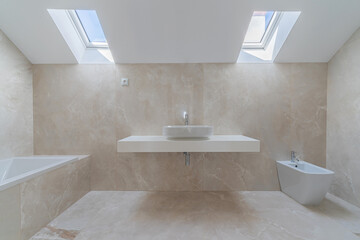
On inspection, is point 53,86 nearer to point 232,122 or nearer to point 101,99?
point 101,99

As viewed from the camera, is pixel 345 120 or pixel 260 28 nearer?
pixel 345 120

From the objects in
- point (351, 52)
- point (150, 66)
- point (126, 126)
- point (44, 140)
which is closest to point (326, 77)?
point (351, 52)

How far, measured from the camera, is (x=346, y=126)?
1.97 metres

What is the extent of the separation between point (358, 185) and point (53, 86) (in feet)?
12.2

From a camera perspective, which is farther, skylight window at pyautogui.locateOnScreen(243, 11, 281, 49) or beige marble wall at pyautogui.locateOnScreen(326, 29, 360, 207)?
skylight window at pyautogui.locateOnScreen(243, 11, 281, 49)

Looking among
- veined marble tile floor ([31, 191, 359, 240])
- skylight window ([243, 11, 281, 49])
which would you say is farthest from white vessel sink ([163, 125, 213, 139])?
skylight window ([243, 11, 281, 49])

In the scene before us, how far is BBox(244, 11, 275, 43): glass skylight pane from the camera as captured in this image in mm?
2094

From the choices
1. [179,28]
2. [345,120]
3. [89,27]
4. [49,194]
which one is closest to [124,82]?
[89,27]

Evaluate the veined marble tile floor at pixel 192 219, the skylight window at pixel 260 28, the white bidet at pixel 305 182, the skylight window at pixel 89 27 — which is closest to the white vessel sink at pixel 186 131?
the veined marble tile floor at pixel 192 219

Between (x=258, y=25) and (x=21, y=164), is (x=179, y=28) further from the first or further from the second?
→ (x=21, y=164)

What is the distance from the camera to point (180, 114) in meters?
2.25

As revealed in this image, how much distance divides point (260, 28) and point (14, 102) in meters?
3.09

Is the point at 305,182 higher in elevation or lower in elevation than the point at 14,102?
lower

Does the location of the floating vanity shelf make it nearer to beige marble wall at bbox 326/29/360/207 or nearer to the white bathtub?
the white bathtub
